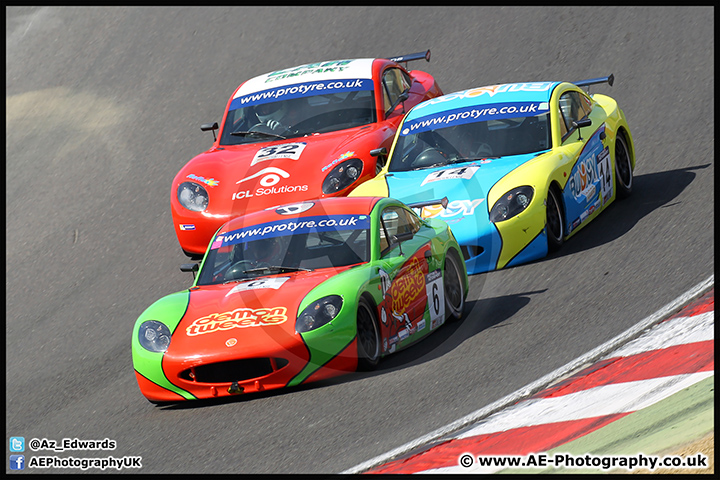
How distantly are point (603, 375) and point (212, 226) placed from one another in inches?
204

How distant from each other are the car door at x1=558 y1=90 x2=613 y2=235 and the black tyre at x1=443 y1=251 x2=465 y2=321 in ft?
4.84

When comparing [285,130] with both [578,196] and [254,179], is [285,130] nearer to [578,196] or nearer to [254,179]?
[254,179]

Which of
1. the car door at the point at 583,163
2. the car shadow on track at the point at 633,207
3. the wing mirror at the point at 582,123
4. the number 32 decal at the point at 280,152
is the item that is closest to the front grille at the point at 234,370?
the car shadow on track at the point at 633,207

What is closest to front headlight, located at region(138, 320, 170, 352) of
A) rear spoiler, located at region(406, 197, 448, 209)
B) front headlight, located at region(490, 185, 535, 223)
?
rear spoiler, located at region(406, 197, 448, 209)

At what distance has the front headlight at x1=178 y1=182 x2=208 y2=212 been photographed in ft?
35.1

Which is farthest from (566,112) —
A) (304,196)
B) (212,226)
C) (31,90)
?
(31,90)

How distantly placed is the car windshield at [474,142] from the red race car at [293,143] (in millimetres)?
398

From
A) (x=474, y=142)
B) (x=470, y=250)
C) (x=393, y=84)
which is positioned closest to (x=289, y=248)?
(x=470, y=250)

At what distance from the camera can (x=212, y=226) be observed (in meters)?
10.5

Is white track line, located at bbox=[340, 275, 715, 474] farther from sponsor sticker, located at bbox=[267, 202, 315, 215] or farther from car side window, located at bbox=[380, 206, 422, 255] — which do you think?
sponsor sticker, located at bbox=[267, 202, 315, 215]

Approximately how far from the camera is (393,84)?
12617mm

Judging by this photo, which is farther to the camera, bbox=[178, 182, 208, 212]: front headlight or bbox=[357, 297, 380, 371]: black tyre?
bbox=[178, 182, 208, 212]: front headlight

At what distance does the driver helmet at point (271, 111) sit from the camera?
1197cm

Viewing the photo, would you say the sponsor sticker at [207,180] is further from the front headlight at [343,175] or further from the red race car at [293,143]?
the front headlight at [343,175]
